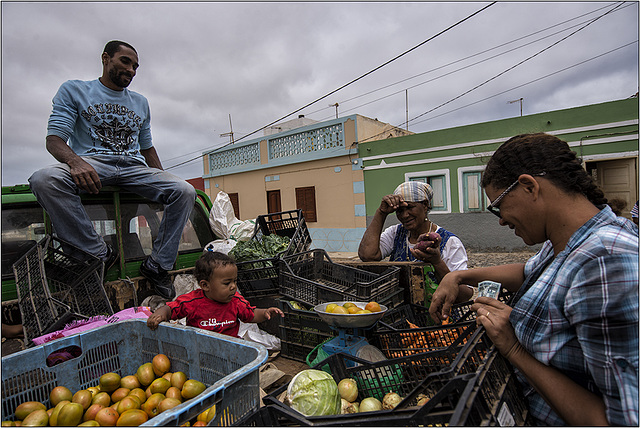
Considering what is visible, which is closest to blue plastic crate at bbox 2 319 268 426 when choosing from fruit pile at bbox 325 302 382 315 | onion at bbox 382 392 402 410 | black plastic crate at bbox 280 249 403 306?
onion at bbox 382 392 402 410

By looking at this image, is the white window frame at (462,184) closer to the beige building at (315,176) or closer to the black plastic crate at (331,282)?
the beige building at (315,176)

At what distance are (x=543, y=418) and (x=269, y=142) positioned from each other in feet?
48.6

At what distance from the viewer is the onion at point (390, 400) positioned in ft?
5.57

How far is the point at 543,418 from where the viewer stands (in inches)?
48.9

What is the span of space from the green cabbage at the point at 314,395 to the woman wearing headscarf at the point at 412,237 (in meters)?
1.47

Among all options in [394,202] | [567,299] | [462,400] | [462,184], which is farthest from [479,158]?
[462,400]

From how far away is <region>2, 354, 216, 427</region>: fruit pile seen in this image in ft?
4.87

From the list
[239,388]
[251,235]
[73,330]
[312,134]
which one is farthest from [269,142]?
[239,388]

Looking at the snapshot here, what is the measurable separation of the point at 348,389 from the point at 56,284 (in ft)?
9.01

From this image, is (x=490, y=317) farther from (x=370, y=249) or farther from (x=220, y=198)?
(x=220, y=198)

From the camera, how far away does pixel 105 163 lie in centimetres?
328

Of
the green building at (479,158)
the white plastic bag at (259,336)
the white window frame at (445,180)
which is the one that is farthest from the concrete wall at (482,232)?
the white plastic bag at (259,336)

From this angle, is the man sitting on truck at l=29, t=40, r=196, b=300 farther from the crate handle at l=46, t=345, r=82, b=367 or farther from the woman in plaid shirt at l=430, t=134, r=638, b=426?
the woman in plaid shirt at l=430, t=134, r=638, b=426

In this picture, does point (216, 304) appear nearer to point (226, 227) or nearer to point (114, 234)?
point (114, 234)
